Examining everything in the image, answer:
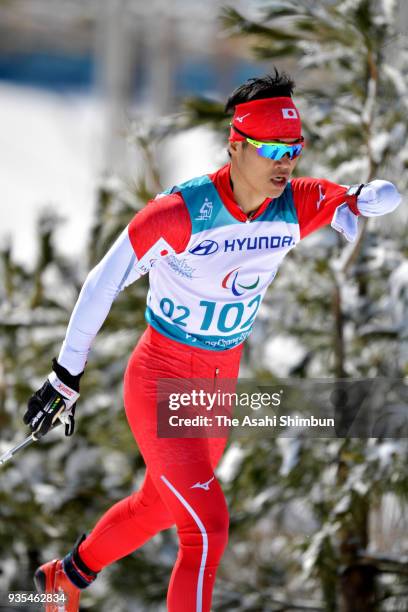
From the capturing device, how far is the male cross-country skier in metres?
2.81

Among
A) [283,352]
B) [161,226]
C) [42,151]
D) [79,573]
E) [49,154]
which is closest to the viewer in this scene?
[161,226]

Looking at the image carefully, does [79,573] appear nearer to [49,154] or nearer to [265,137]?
[265,137]

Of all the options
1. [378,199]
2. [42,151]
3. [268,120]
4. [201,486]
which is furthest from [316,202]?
[42,151]

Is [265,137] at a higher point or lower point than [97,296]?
higher

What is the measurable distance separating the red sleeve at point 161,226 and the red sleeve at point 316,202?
380 mm

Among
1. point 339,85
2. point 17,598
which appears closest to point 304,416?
point 17,598

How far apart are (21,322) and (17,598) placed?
2135 millimetres

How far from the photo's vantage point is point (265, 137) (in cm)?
281

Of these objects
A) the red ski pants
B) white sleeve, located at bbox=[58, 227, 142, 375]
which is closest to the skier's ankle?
the red ski pants

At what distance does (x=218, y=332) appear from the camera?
9.87 feet

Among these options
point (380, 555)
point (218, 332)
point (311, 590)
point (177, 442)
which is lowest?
point (311, 590)

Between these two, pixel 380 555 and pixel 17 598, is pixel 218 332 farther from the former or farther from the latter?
pixel 380 555

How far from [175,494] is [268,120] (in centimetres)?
108

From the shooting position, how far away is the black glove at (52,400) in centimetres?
288
